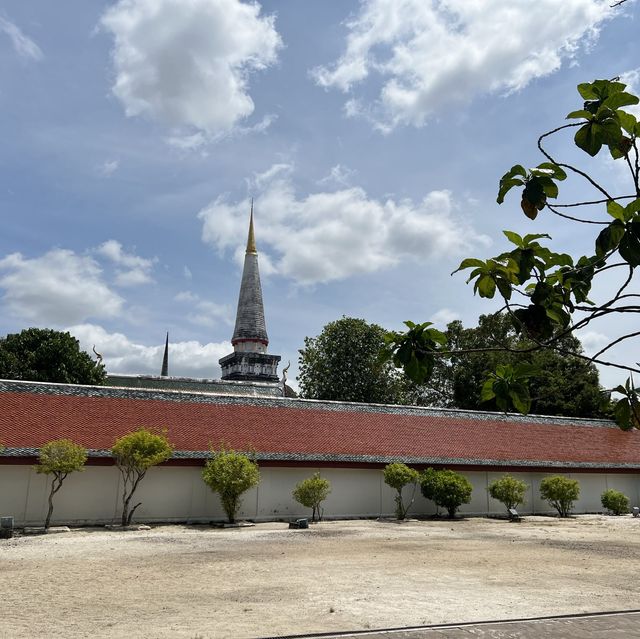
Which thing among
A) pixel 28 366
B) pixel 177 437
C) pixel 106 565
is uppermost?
pixel 28 366

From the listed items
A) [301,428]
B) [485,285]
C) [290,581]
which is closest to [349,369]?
[301,428]

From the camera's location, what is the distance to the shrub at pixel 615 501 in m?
29.4

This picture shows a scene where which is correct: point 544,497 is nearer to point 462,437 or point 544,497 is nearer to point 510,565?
point 462,437

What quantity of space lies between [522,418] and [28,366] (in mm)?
28226

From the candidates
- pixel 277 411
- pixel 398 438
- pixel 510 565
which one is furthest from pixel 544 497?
pixel 510 565

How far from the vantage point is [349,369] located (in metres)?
47.1

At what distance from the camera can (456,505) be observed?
25734 millimetres

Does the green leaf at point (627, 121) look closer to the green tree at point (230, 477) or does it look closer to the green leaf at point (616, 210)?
the green leaf at point (616, 210)

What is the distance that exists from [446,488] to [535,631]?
1802cm

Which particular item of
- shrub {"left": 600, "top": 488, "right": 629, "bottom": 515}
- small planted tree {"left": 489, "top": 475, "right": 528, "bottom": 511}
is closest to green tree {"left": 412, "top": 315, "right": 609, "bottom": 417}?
shrub {"left": 600, "top": 488, "right": 629, "bottom": 515}

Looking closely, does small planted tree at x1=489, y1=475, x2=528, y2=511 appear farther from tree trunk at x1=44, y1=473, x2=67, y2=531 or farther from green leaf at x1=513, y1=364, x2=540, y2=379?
Answer: green leaf at x1=513, y1=364, x2=540, y2=379

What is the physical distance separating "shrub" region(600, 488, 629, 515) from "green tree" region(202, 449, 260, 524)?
17482mm

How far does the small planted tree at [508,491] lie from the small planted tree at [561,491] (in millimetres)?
1408

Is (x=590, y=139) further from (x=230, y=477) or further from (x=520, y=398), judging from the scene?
(x=230, y=477)
